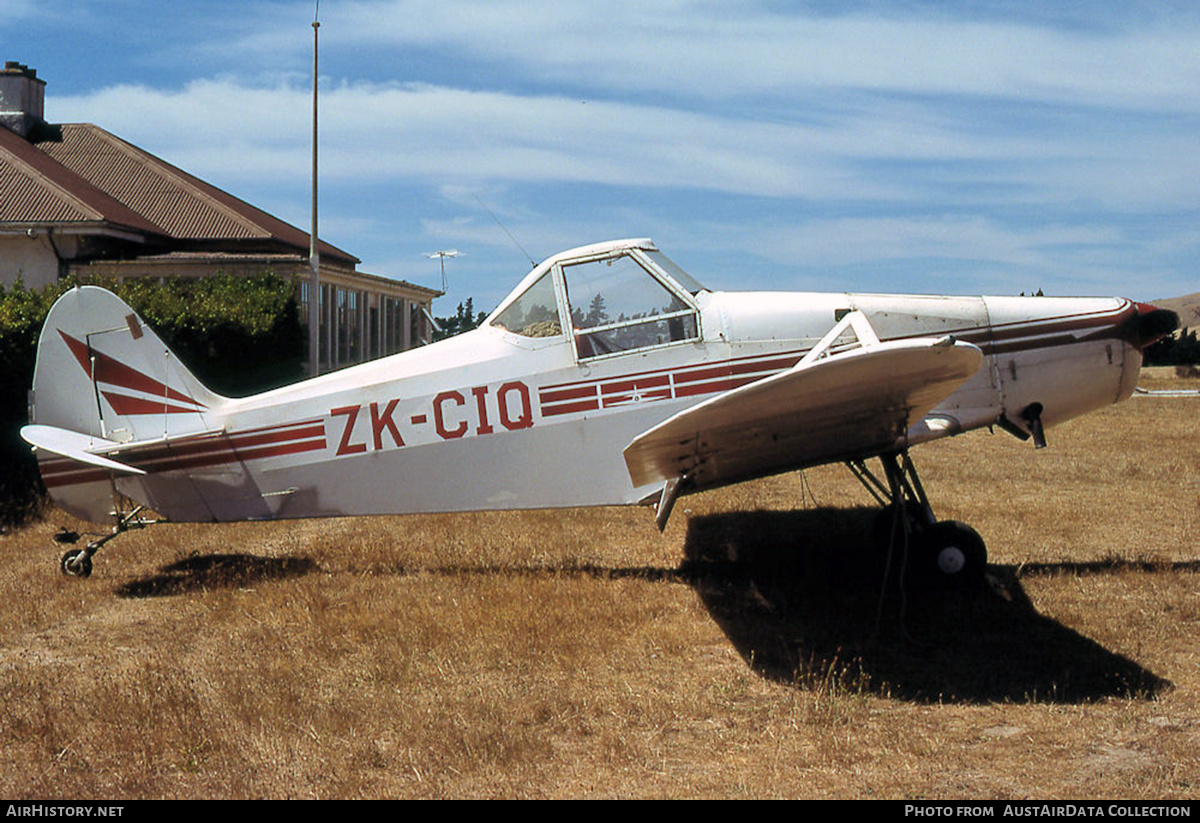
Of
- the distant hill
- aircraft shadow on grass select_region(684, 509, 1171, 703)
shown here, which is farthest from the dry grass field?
the distant hill

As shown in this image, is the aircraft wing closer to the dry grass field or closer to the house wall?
the dry grass field

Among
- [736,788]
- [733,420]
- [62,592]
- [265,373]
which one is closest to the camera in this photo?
[736,788]

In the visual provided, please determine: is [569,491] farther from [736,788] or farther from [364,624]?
[736,788]

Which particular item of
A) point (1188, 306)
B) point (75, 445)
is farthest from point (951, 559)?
point (1188, 306)

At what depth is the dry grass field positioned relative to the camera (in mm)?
4359

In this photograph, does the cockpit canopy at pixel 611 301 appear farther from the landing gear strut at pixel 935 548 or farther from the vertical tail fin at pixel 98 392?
the vertical tail fin at pixel 98 392

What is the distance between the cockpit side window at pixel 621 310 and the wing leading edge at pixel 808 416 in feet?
3.29

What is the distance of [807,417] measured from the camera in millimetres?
5742

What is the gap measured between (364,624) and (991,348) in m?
4.54

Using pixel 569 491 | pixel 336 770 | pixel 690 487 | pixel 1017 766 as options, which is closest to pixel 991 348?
pixel 690 487

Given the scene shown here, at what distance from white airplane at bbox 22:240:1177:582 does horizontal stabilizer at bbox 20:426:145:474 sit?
0.08 ft

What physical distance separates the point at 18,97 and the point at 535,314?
25150mm

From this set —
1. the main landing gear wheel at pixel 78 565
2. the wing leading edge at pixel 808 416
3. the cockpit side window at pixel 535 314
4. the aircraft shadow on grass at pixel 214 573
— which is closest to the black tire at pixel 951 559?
the wing leading edge at pixel 808 416

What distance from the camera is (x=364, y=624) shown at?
21.6 feet
